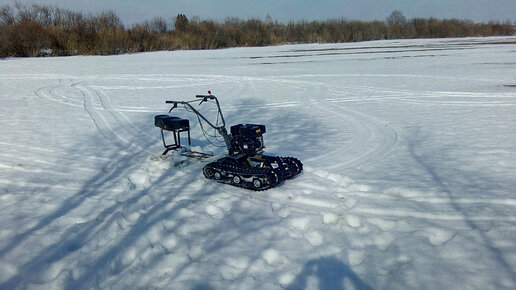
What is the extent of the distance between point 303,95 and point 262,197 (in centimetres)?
845

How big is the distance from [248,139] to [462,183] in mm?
3011

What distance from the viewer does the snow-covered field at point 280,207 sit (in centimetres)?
328

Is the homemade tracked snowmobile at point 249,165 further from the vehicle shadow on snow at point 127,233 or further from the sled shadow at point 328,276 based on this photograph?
the sled shadow at point 328,276

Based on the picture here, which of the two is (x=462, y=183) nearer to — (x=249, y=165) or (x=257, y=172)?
(x=257, y=172)

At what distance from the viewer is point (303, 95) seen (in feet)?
41.9

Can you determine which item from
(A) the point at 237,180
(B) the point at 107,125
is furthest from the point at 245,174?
(B) the point at 107,125

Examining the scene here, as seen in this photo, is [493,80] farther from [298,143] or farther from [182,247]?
[182,247]

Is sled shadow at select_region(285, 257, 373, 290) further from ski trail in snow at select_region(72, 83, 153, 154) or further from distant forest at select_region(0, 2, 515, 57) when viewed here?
distant forest at select_region(0, 2, 515, 57)

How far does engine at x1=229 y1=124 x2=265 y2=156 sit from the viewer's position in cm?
528

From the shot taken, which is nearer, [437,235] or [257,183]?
[437,235]

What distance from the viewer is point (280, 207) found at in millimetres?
4508

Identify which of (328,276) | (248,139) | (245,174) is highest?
(248,139)

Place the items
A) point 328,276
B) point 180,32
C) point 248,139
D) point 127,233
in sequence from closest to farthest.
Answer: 1. point 328,276
2. point 127,233
3. point 248,139
4. point 180,32

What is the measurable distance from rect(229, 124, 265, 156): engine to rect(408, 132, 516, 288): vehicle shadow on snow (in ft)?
8.32
